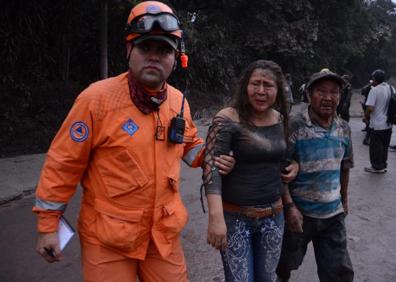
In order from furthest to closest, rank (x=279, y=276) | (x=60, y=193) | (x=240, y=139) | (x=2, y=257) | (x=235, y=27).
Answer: (x=235, y=27), (x=2, y=257), (x=279, y=276), (x=240, y=139), (x=60, y=193)

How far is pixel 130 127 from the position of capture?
84.0 inches

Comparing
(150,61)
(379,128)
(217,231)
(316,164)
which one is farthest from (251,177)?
(379,128)

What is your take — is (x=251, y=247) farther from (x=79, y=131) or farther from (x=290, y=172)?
(x=79, y=131)

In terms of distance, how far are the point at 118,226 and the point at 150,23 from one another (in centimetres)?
99

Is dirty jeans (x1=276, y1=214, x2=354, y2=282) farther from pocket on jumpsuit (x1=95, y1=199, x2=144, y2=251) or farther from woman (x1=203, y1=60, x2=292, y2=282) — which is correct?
pocket on jumpsuit (x1=95, y1=199, x2=144, y2=251)

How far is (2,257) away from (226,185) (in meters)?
2.60

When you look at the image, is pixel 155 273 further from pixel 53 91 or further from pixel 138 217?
pixel 53 91

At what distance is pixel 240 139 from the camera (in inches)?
96.0

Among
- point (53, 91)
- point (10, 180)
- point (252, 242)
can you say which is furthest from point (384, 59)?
point (252, 242)

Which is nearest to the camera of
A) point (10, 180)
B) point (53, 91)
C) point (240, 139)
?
point (240, 139)

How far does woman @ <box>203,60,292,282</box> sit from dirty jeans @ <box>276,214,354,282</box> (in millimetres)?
422

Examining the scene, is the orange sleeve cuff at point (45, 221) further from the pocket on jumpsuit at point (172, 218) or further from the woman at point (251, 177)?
the woman at point (251, 177)

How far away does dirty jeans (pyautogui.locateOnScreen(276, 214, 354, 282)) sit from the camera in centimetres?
288

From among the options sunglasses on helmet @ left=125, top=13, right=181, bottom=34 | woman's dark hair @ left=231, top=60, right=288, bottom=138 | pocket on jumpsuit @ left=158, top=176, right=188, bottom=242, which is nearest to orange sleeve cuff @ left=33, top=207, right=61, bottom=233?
pocket on jumpsuit @ left=158, top=176, right=188, bottom=242
